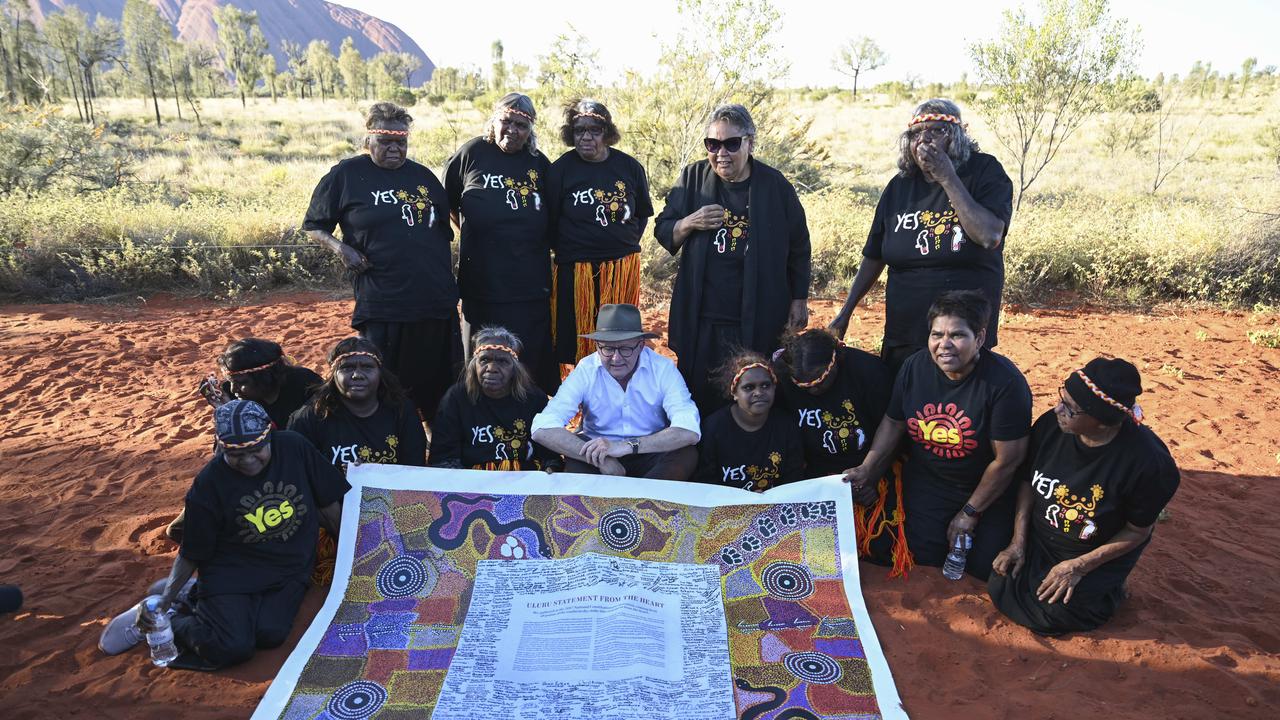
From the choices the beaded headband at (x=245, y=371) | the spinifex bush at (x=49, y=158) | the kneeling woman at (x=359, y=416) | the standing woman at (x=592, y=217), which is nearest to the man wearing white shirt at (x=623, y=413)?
the kneeling woman at (x=359, y=416)

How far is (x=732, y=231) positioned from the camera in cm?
397

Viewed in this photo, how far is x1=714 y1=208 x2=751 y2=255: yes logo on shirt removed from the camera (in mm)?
3959

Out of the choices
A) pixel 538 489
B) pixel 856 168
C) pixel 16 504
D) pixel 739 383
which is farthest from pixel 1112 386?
pixel 856 168

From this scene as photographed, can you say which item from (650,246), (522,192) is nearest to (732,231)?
(522,192)

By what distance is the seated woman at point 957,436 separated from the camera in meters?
3.21

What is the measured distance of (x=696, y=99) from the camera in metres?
10.8

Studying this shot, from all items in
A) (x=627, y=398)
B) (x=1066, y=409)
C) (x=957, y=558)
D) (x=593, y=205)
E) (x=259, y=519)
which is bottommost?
(x=957, y=558)

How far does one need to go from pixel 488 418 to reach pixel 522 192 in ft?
4.30

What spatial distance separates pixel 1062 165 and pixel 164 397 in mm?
20119

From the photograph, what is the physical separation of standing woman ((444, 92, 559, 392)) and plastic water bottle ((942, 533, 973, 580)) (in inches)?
98.9

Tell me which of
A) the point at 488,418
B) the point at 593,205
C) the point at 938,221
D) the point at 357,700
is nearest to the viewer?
the point at 357,700

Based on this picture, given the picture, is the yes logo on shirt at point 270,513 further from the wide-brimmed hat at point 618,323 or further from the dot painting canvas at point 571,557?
the wide-brimmed hat at point 618,323

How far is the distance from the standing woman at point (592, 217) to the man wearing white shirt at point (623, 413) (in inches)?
29.8

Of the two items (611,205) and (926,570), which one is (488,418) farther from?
(926,570)
